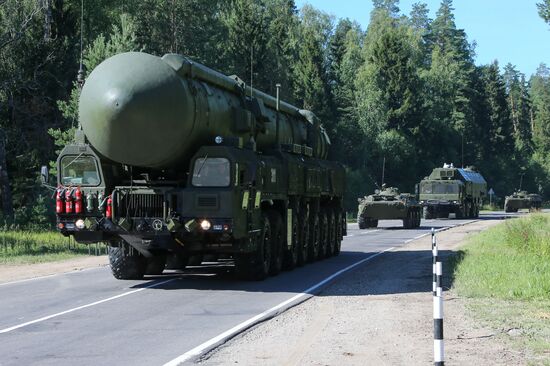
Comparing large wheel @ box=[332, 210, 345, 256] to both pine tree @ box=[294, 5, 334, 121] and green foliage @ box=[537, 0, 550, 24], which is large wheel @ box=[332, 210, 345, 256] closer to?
green foliage @ box=[537, 0, 550, 24]

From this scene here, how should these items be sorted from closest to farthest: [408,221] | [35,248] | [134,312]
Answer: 1. [134,312]
2. [35,248]
3. [408,221]

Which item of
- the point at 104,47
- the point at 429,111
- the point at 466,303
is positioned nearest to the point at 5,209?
the point at 104,47

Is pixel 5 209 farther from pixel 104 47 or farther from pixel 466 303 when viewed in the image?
pixel 466 303

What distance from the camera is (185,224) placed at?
15.1 m

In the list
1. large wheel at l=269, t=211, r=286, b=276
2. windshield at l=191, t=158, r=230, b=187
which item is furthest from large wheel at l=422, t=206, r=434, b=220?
windshield at l=191, t=158, r=230, b=187

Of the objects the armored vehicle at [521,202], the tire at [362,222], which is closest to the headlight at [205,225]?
the tire at [362,222]

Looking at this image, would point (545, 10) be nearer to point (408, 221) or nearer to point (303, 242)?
point (408, 221)

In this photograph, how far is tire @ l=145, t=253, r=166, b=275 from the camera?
58.9 ft

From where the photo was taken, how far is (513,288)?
14.6 m

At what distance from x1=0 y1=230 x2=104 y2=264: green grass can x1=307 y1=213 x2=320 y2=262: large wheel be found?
20.7 feet

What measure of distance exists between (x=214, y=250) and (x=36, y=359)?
23.3ft

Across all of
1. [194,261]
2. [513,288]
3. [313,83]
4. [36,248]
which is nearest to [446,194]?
[313,83]

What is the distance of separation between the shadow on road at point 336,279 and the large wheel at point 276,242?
215mm

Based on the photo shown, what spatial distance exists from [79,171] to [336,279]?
18.3 ft
